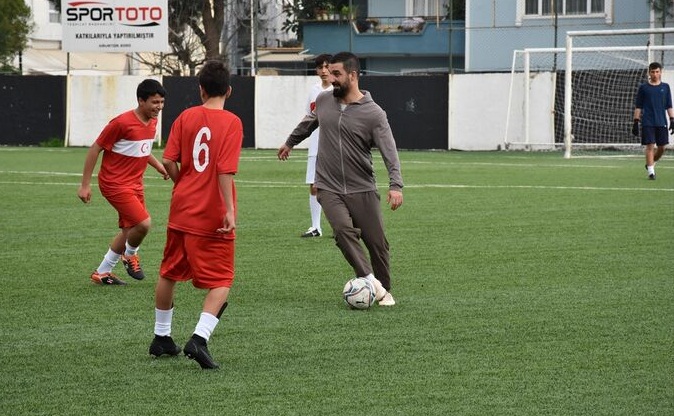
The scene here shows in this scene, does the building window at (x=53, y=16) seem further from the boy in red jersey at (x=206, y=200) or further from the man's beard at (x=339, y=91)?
the boy in red jersey at (x=206, y=200)

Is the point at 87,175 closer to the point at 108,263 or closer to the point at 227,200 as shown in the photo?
the point at 108,263

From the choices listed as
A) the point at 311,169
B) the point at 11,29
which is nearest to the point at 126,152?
the point at 311,169

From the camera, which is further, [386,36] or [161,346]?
[386,36]

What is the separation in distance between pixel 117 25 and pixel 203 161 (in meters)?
28.2

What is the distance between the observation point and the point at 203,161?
7.18 m

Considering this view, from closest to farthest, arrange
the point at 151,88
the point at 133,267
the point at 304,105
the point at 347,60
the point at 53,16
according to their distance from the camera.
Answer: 1. the point at 347,60
2. the point at 151,88
3. the point at 133,267
4. the point at 304,105
5. the point at 53,16

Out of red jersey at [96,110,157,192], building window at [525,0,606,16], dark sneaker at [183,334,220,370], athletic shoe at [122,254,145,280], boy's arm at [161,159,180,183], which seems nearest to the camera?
dark sneaker at [183,334,220,370]

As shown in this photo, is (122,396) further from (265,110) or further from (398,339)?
(265,110)

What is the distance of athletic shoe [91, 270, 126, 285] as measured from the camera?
10.5m

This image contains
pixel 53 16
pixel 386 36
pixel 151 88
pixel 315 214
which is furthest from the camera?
pixel 53 16

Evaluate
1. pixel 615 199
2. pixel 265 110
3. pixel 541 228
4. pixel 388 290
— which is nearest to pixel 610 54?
pixel 265 110

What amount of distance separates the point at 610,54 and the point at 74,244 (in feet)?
80.6

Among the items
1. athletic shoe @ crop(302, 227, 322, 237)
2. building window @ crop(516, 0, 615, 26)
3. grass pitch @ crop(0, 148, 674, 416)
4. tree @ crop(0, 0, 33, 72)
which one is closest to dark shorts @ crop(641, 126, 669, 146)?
grass pitch @ crop(0, 148, 674, 416)

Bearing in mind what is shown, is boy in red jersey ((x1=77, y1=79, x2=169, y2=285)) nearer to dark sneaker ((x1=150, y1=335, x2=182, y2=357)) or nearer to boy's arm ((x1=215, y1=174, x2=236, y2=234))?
dark sneaker ((x1=150, y1=335, x2=182, y2=357))
